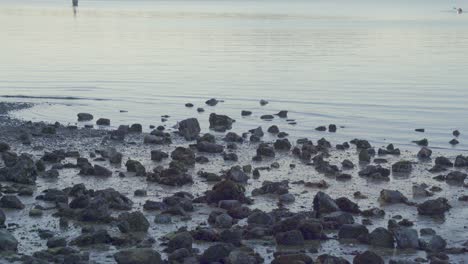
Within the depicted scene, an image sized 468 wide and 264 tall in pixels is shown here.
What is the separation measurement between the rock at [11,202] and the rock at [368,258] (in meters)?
7.64

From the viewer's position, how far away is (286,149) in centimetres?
2722

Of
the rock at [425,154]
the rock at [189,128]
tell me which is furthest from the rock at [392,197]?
the rock at [189,128]

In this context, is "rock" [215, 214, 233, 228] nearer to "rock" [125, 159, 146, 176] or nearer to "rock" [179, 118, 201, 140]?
"rock" [125, 159, 146, 176]

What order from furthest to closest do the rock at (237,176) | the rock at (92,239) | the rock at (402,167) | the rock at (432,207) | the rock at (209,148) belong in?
1. the rock at (209,148)
2. the rock at (402,167)
3. the rock at (237,176)
4. the rock at (432,207)
5. the rock at (92,239)

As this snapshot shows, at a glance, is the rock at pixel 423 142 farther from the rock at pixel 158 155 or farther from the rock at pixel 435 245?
the rock at pixel 435 245

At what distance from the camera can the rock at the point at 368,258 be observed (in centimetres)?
1538

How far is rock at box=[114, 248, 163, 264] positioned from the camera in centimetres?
1509

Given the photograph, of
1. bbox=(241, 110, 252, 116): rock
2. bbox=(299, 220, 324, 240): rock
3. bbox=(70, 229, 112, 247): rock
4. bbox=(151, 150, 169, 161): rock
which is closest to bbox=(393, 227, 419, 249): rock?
bbox=(299, 220, 324, 240): rock

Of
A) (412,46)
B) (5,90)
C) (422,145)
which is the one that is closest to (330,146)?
(422,145)

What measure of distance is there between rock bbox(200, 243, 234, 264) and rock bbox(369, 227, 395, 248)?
3.02 m

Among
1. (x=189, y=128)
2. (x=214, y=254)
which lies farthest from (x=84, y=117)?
(x=214, y=254)

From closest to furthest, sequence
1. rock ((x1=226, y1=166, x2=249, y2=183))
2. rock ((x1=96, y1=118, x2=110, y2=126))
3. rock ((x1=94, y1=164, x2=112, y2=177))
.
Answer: rock ((x1=226, y1=166, x2=249, y2=183)) → rock ((x1=94, y1=164, x2=112, y2=177)) → rock ((x1=96, y1=118, x2=110, y2=126))

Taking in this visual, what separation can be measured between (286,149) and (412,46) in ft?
196

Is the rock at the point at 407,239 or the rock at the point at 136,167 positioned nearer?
the rock at the point at 407,239
